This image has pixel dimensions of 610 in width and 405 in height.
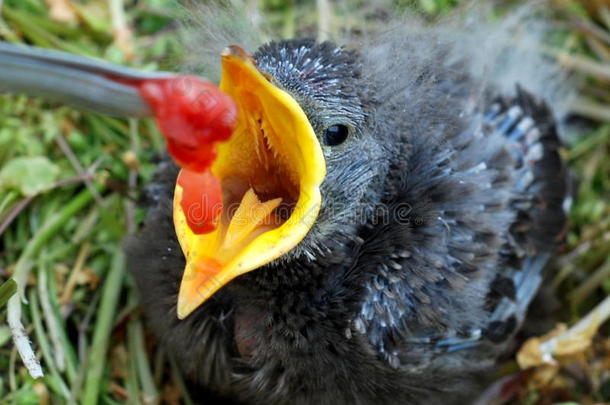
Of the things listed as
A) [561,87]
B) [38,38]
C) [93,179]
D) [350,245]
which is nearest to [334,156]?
[350,245]

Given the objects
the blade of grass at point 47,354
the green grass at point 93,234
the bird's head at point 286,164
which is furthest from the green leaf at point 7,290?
the bird's head at point 286,164

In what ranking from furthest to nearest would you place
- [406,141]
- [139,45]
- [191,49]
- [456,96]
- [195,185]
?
1. [139,45]
2. [456,96]
3. [191,49]
4. [406,141]
5. [195,185]

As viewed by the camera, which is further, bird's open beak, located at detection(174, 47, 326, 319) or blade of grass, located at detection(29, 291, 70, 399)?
blade of grass, located at detection(29, 291, 70, 399)

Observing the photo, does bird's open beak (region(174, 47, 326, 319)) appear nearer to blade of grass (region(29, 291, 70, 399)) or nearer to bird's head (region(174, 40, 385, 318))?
bird's head (region(174, 40, 385, 318))

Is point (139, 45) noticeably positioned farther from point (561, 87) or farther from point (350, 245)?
point (561, 87)

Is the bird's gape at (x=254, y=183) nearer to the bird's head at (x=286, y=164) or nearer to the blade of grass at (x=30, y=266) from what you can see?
the bird's head at (x=286, y=164)

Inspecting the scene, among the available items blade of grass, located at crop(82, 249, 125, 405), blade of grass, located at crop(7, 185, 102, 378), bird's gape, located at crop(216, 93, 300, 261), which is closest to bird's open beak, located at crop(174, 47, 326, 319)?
bird's gape, located at crop(216, 93, 300, 261)
